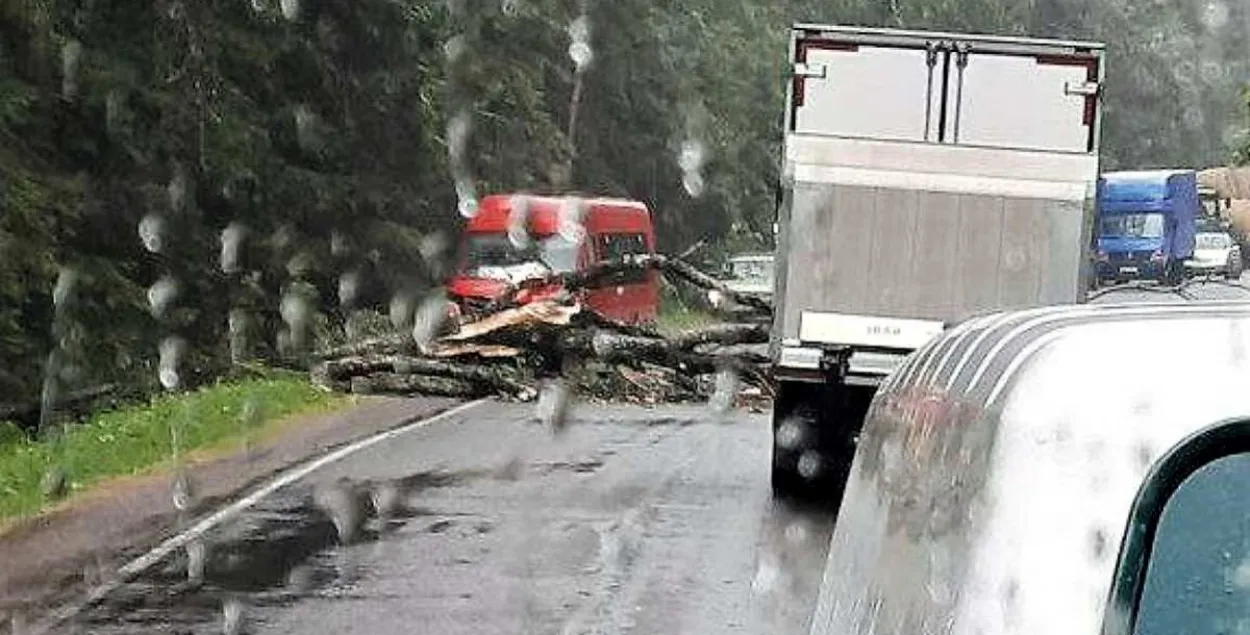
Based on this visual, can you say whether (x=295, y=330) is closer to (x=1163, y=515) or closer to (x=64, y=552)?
(x=64, y=552)

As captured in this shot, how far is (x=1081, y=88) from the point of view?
15.5 m

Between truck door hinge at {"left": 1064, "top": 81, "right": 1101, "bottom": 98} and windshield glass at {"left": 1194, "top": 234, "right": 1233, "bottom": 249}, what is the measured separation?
44.5 m

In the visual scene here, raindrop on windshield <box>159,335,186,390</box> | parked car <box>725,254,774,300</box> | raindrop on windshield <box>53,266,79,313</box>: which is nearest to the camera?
raindrop on windshield <box>53,266,79,313</box>

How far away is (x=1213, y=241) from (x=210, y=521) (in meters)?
48.1

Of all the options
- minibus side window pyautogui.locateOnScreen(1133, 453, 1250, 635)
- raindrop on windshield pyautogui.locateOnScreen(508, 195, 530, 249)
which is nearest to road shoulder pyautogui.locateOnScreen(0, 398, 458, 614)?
minibus side window pyautogui.locateOnScreen(1133, 453, 1250, 635)

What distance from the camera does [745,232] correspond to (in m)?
65.1

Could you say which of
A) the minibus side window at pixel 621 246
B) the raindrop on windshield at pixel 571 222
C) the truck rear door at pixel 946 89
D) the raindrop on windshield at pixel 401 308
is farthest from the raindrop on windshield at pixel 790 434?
the raindrop on windshield at pixel 401 308

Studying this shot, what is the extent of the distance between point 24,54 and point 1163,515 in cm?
2766

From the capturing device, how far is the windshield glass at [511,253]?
117 feet

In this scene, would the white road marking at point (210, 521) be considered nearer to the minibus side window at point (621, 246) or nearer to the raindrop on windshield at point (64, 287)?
the raindrop on windshield at point (64, 287)

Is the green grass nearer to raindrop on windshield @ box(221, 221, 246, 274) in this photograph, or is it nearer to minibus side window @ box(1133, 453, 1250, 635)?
raindrop on windshield @ box(221, 221, 246, 274)

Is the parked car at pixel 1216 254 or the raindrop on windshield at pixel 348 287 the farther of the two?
the parked car at pixel 1216 254

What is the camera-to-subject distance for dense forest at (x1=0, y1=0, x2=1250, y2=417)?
28500mm

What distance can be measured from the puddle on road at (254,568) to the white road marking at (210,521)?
9 centimetres
